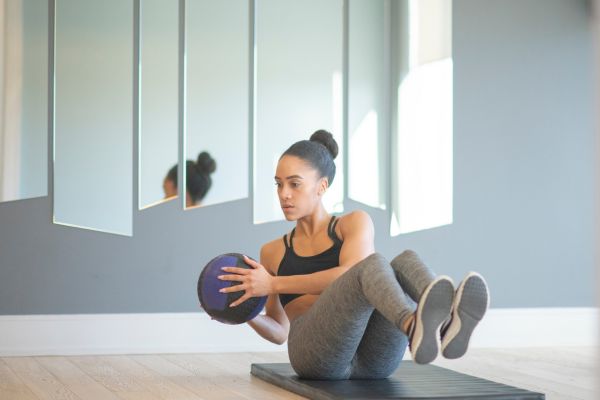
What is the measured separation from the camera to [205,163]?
200 inches

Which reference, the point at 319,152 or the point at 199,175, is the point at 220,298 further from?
the point at 199,175

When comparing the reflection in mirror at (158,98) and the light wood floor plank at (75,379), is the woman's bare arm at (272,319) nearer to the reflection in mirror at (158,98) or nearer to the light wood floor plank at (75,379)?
the light wood floor plank at (75,379)

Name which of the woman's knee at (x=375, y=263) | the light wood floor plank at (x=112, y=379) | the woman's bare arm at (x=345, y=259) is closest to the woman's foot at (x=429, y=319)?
the woman's knee at (x=375, y=263)

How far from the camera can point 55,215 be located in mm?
4855

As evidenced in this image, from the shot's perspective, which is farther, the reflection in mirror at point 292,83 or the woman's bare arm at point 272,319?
the reflection in mirror at point 292,83

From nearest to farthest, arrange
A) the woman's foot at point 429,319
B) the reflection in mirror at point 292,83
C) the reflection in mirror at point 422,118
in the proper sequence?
the woman's foot at point 429,319 → the reflection in mirror at point 292,83 → the reflection in mirror at point 422,118

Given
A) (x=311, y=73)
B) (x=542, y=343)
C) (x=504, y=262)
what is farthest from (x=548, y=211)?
(x=311, y=73)

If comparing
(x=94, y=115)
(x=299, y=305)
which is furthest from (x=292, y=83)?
(x=299, y=305)

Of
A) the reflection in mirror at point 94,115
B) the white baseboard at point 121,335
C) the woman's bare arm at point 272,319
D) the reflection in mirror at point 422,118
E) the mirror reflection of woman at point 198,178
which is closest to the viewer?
the woman's bare arm at point 272,319

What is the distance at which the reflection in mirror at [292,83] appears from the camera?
520 cm

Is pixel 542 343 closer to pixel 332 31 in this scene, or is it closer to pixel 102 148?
pixel 332 31

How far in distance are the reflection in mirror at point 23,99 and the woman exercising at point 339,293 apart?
182 centimetres

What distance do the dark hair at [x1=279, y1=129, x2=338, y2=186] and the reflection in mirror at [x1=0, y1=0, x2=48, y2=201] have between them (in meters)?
1.95

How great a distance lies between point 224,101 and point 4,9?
1.29 m
